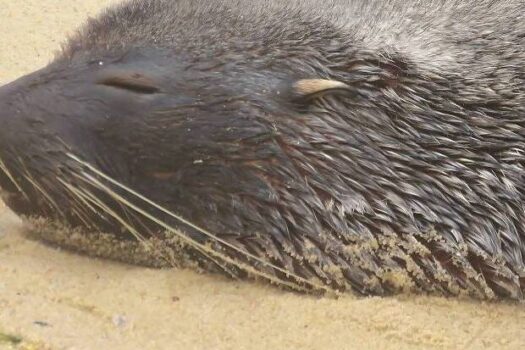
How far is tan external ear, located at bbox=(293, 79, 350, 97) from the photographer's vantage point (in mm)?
3652

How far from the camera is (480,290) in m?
3.62

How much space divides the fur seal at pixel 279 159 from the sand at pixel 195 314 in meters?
0.10

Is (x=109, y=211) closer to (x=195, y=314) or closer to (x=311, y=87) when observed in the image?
(x=195, y=314)

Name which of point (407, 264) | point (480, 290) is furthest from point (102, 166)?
point (480, 290)

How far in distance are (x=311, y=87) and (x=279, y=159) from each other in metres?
0.32

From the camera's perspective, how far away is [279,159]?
360cm

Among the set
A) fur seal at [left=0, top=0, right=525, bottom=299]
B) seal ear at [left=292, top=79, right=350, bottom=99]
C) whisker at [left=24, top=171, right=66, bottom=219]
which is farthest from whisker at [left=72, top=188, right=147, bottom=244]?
seal ear at [left=292, top=79, right=350, bottom=99]

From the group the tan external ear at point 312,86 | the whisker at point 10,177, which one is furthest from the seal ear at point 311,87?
the whisker at point 10,177

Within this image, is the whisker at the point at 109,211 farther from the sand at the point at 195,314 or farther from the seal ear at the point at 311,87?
the seal ear at the point at 311,87

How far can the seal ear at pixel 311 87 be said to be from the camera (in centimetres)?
365

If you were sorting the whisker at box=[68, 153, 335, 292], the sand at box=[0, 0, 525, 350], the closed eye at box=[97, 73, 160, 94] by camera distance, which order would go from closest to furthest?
the sand at box=[0, 0, 525, 350] < the whisker at box=[68, 153, 335, 292] < the closed eye at box=[97, 73, 160, 94]

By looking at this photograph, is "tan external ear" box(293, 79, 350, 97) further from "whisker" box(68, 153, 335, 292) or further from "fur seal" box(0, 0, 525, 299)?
"whisker" box(68, 153, 335, 292)

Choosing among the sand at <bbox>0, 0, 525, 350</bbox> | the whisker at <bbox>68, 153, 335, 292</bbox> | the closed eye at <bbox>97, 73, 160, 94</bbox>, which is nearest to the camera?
the sand at <bbox>0, 0, 525, 350</bbox>

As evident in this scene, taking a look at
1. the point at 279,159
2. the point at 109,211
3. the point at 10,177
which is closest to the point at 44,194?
the point at 10,177
